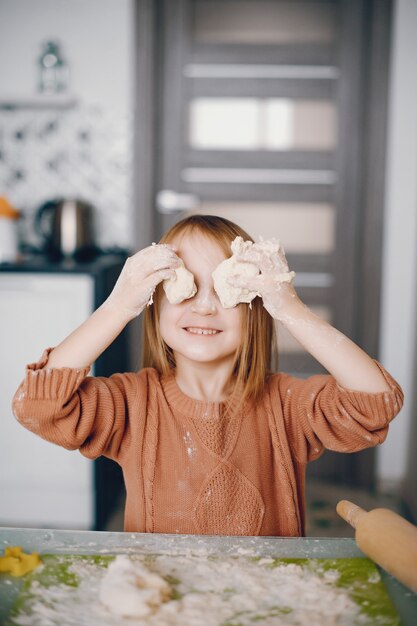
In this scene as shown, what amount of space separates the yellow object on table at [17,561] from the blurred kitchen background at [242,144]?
1.89m

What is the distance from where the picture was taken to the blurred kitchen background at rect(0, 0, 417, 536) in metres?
2.72

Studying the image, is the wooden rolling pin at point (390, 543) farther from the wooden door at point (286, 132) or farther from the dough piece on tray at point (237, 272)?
the wooden door at point (286, 132)

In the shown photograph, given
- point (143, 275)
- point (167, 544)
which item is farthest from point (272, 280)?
point (167, 544)

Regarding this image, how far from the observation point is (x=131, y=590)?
0.69 metres

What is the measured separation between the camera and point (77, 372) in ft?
3.26

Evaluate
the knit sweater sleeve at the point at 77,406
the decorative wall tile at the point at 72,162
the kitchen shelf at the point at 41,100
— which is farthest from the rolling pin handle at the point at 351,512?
the kitchen shelf at the point at 41,100

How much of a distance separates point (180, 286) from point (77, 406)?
25 centimetres

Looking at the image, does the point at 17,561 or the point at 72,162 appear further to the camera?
the point at 72,162

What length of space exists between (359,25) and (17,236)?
169cm

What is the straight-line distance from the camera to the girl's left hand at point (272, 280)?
3.29 feet

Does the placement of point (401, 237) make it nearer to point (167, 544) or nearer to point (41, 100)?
point (41, 100)

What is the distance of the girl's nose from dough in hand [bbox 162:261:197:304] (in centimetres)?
3

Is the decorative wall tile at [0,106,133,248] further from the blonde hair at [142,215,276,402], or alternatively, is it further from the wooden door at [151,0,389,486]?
the blonde hair at [142,215,276,402]

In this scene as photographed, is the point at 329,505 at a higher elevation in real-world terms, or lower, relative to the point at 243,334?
lower
